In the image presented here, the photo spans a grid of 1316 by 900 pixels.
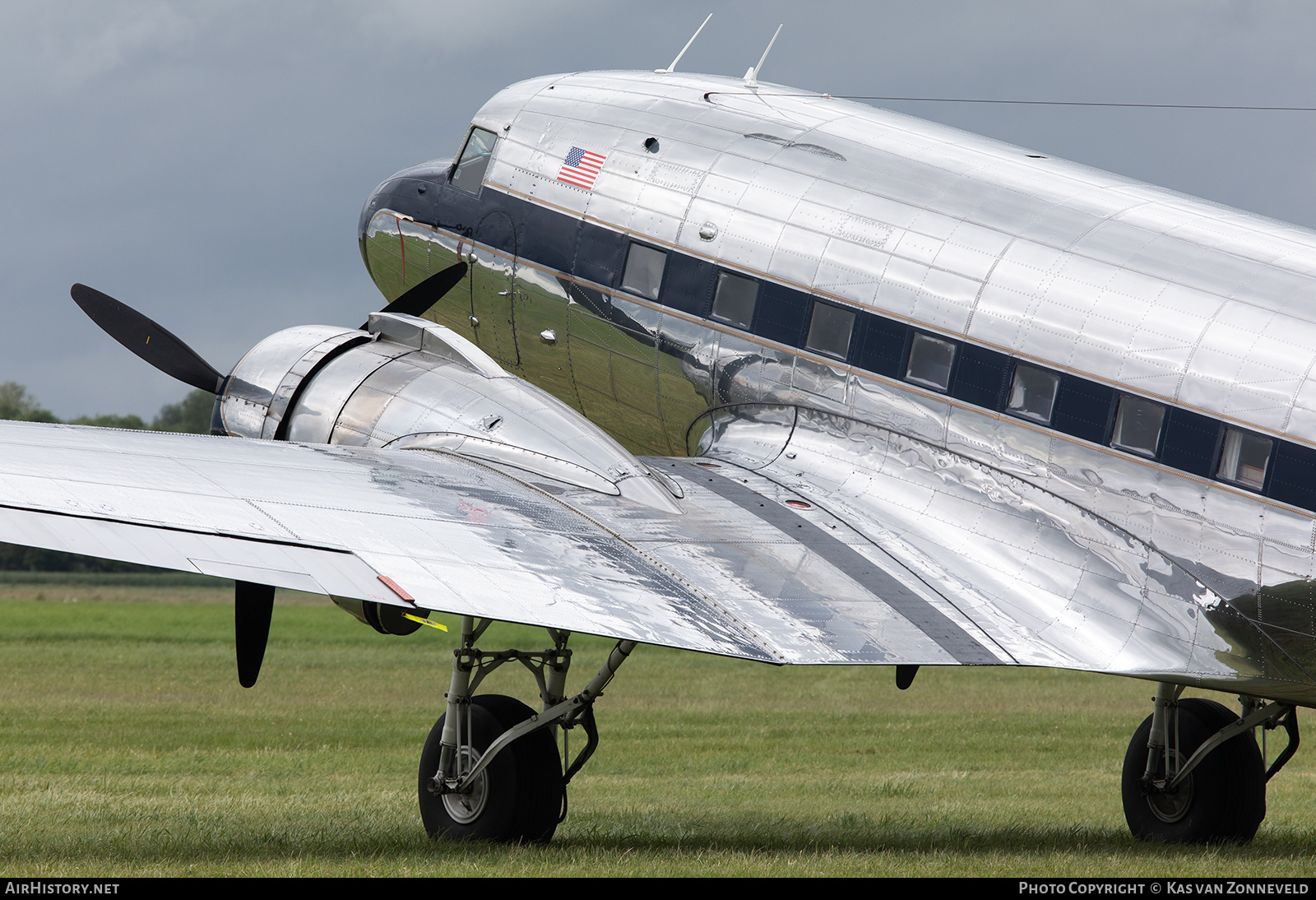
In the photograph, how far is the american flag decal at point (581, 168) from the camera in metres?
13.0

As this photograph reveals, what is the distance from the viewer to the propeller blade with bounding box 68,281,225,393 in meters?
12.1

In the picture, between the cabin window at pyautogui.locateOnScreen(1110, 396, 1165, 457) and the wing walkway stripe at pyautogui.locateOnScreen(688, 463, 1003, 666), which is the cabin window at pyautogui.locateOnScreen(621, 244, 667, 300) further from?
the cabin window at pyautogui.locateOnScreen(1110, 396, 1165, 457)

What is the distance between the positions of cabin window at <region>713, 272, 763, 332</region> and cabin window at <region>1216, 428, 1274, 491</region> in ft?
13.0

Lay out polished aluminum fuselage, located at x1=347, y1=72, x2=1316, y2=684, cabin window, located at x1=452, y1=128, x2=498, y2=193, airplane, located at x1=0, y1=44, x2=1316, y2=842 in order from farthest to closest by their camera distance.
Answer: cabin window, located at x1=452, y1=128, x2=498, y2=193
polished aluminum fuselage, located at x1=347, y1=72, x2=1316, y2=684
airplane, located at x1=0, y1=44, x2=1316, y2=842

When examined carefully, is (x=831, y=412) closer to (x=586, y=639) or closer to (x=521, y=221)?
(x=521, y=221)

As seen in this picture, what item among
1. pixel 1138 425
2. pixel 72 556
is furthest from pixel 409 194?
pixel 72 556

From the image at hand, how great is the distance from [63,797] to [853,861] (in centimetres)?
729

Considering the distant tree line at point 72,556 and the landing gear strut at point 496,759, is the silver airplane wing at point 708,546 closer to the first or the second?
the landing gear strut at point 496,759

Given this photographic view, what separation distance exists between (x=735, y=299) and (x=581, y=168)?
7.40ft

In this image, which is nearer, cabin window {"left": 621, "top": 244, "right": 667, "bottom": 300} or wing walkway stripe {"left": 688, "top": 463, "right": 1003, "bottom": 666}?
wing walkway stripe {"left": 688, "top": 463, "right": 1003, "bottom": 666}

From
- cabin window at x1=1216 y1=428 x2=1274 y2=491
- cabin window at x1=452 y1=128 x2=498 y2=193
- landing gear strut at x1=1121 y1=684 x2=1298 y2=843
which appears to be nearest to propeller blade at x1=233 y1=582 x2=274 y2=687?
cabin window at x1=452 y1=128 x2=498 y2=193

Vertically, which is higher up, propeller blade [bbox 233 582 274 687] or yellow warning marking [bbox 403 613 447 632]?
yellow warning marking [bbox 403 613 447 632]

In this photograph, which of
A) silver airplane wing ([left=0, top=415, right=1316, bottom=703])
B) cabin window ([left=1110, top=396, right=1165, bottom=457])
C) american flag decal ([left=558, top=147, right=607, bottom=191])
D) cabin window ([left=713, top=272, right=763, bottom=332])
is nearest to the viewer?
silver airplane wing ([left=0, top=415, right=1316, bottom=703])

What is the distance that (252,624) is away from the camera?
409 inches
